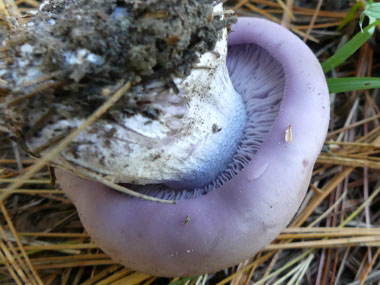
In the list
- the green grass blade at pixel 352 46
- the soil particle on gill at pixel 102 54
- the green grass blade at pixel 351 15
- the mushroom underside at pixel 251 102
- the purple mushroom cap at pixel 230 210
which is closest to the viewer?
the soil particle on gill at pixel 102 54

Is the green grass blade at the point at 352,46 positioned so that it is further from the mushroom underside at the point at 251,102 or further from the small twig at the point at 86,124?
the small twig at the point at 86,124

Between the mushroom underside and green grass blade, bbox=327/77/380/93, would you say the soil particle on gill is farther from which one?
green grass blade, bbox=327/77/380/93

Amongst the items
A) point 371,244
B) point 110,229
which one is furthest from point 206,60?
point 371,244

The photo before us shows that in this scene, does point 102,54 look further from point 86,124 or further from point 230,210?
point 230,210

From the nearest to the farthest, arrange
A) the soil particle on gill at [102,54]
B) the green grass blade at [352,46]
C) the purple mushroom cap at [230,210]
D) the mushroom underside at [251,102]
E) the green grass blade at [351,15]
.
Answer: the soil particle on gill at [102,54]
the purple mushroom cap at [230,210]
the mushroom underside at [251,102]
the green grass blade at [352,46]
the green grass blade at [351,15]

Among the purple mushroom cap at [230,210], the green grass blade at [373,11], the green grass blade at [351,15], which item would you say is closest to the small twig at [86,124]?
the purple mushroom cap at [230,210]

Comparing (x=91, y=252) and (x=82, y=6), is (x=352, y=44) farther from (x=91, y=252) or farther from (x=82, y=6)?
(x=91, y=252)

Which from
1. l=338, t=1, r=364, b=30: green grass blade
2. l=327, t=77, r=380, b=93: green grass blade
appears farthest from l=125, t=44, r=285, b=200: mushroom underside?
l=338, t=1, r=364, b=30: green grass blade
